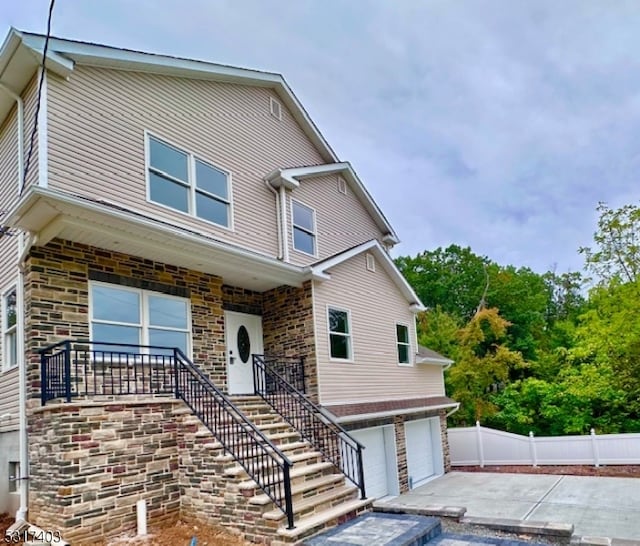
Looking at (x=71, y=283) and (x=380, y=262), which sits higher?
(x=380, y=262)

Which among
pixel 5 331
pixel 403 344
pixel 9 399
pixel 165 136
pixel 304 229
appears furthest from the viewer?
pixel 403 344

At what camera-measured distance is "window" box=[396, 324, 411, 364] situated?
14547 mm

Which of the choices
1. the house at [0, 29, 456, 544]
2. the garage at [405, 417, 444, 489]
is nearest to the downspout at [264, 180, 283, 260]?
the house at [0, 29, 456, 544]

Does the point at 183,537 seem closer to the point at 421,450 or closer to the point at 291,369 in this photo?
the point at 291,369

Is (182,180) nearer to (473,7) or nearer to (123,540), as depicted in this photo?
(123,540)

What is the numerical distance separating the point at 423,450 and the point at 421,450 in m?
0.18

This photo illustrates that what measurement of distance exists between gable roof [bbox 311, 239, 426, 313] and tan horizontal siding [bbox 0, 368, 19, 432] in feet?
19.5

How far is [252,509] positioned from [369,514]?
2213 mm

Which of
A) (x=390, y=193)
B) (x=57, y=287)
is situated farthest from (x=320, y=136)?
(x=390, y=193)

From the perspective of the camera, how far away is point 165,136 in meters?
9.62

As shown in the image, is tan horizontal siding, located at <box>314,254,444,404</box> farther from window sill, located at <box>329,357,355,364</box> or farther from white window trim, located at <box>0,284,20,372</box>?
white window trim, located at <box>0,284,20,372</box>

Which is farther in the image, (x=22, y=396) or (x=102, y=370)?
(x=102, y=370)

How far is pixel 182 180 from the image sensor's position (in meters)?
9.75

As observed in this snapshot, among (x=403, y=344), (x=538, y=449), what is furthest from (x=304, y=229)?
(x=538, y=449)
